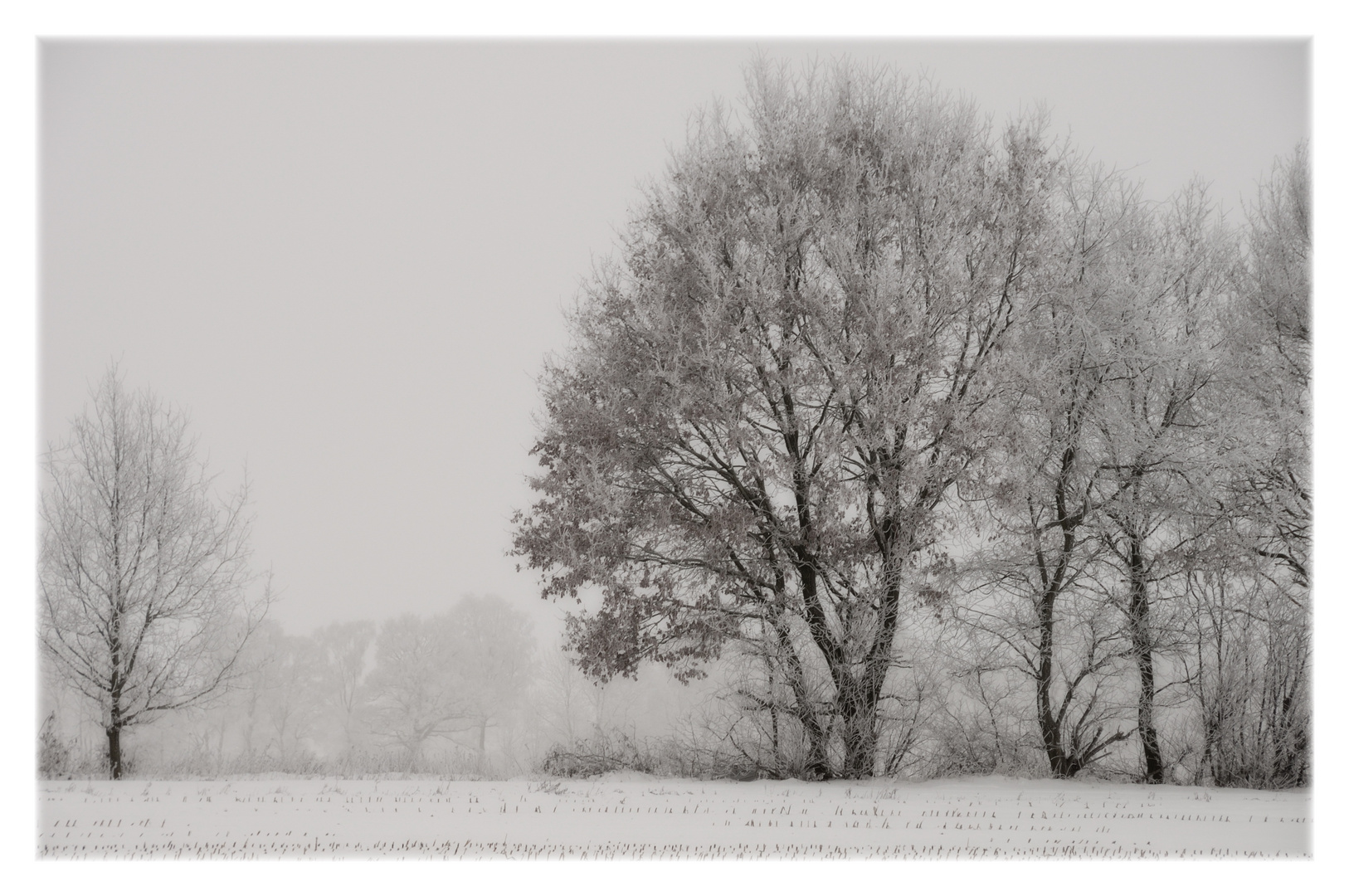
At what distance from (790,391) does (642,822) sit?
3.78 m

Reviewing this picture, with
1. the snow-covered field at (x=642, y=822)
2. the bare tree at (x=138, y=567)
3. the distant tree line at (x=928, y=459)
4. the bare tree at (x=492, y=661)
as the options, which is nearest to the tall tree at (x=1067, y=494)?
the distant tree line at (x=928, y=459)

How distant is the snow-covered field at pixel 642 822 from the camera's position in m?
6.29

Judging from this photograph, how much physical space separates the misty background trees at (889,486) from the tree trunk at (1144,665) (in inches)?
1.3

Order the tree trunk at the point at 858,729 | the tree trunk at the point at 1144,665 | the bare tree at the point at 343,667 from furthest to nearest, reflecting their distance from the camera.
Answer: the bare tree at the point at 343,667 → the tree trunk at the point at 1144,665 → the tree trunk at the point at 858,729

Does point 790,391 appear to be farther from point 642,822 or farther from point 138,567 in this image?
point 138,567

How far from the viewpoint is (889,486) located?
819 centimetres

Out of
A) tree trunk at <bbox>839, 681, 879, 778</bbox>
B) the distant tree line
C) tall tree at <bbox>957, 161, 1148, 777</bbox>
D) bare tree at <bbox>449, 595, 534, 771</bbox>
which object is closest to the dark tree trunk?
the distant tree line

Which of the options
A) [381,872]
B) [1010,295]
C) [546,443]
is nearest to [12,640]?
[381,872]

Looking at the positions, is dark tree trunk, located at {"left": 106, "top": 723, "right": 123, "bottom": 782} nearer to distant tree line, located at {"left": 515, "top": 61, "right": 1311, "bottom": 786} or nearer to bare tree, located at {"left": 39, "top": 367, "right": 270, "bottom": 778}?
bare tree, located at {"left": 39, "top": 367, "right": 270, "bottom": 778}

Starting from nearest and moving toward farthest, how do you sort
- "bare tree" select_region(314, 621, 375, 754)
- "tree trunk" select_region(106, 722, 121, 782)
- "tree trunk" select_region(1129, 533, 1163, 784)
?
"tree trunk" select_region(106, 722, 121, 782), "tree trunk" select_region(1129, 533, 1163, 784), "bare tree" select_region(314, 621, 375, 754)

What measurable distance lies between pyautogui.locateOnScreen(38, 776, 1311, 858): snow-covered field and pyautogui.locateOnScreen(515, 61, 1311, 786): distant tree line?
43.4 inches

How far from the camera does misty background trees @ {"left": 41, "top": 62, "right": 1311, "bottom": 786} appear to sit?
324 inches

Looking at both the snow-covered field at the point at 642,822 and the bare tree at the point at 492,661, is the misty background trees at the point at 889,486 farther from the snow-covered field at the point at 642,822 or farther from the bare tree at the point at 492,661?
the bare tree at the point at 492,661

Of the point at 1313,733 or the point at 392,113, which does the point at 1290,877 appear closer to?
the point at 1313,733
